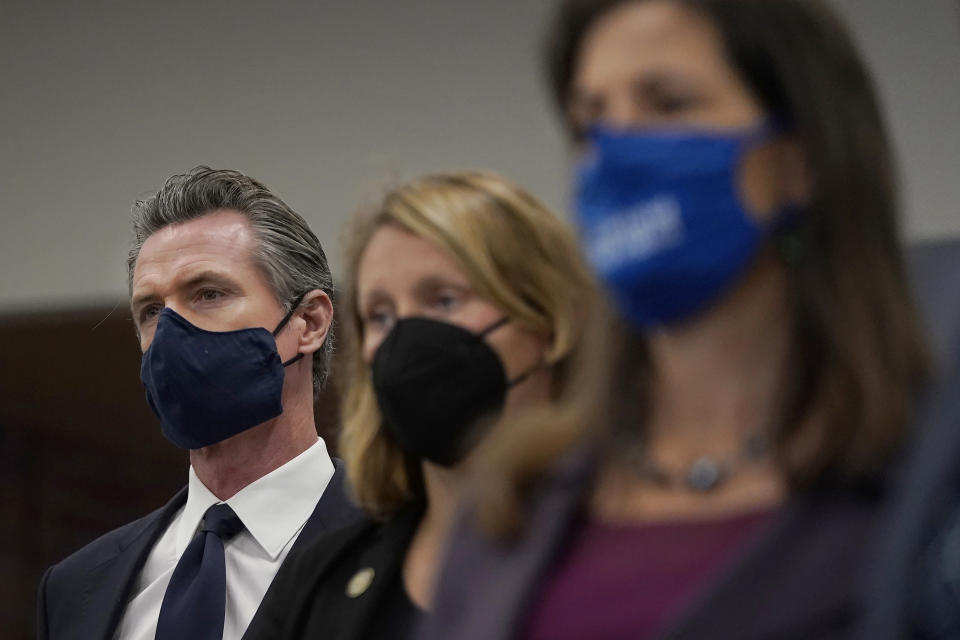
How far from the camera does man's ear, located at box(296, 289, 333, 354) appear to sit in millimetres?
2607

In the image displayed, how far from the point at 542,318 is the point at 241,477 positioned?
37.3 inches

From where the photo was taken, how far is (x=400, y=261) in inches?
71.0

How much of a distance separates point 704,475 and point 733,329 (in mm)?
133

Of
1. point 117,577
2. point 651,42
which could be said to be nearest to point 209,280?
point 117,577

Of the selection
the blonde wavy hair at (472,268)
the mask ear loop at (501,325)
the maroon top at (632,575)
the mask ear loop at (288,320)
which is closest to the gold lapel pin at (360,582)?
the blonde wavy hair at (472,268)

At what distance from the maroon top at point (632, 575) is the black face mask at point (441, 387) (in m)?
0.44

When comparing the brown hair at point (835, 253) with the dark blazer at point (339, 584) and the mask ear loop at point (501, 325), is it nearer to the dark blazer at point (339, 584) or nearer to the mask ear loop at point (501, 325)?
the mask ear loop at point (501, 325)

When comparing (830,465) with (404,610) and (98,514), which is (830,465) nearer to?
(404,610)

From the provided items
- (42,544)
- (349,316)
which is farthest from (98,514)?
(349,316)

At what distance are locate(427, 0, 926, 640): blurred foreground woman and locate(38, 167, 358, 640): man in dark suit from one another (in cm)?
114

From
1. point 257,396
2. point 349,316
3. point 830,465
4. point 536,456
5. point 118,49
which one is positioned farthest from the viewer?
point 118,49

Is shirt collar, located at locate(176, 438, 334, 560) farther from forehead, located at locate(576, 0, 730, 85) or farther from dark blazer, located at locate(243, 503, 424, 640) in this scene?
forehead, located at locate(576, 0, 730, 85)

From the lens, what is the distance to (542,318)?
1.80 meters

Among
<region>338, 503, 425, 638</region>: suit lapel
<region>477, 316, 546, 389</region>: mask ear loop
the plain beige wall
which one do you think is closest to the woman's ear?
<region>477, 316, 546, 389</region>: mask ear loop
